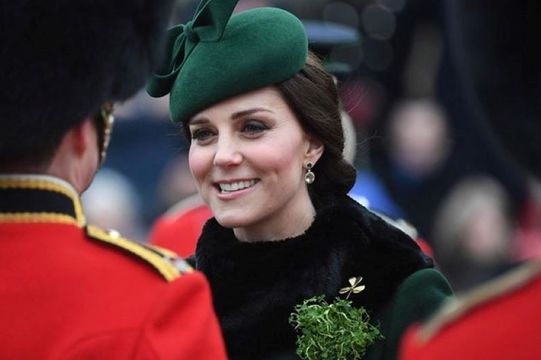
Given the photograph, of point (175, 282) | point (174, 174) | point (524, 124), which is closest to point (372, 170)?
point (174, 174)

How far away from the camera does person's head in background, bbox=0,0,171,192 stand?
270cm

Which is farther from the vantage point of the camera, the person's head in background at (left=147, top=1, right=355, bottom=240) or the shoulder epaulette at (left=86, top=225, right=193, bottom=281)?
the person's head in background at (left=147, top=1, right=355, bottom=240)

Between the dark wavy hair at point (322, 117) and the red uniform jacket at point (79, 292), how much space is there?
3.86ft

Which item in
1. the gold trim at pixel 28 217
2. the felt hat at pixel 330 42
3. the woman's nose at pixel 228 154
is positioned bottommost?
the felt hat at pixel 330 42

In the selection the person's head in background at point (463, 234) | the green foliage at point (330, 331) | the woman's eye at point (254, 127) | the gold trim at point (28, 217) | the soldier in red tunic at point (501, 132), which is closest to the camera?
the soldier in red tunic at point (501, 132)

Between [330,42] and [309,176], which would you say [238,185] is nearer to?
[309,176]

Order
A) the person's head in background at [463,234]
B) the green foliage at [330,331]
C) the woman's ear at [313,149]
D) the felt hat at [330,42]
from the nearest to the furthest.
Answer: the green foliage at [330,331]
the woman's ear at [313,149]
the felt hat at [330,42]
the person's head in background at [463,234]

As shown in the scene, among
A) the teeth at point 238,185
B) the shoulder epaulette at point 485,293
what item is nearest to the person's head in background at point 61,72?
the shoulder epaulette at point 485,293

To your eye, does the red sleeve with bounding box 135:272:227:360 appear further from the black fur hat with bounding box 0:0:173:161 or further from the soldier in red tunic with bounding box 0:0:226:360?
the black fur hat with bounding box 0:0:173:161

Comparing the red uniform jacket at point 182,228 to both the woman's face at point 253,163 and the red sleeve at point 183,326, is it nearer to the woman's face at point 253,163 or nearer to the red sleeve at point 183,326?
the woman's face at point 253,163

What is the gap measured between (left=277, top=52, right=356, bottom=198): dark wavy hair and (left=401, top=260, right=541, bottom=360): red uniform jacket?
1.64 m

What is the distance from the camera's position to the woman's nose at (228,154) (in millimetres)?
3859

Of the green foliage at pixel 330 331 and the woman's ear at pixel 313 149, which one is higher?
the woman's ear at pixel 313 149

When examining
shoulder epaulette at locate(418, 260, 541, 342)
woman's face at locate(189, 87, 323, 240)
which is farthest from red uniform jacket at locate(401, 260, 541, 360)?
woman's face at locate(189, 87, 323, 240)
